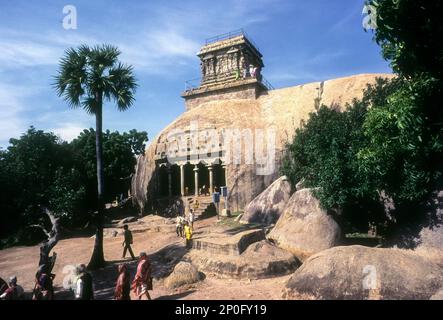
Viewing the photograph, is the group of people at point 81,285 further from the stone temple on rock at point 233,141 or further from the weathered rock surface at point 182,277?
the stone temple on rock at point 233,141

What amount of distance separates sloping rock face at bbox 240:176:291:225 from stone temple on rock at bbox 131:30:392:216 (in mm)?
3860

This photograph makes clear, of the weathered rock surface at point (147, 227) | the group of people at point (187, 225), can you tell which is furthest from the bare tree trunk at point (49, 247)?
the weathered rock surface at point (147, 227)

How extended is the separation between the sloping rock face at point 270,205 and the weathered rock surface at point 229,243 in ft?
21.5

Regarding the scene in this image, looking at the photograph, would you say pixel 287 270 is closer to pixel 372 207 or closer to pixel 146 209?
pixel 372 207

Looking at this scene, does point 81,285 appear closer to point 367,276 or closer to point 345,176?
point 367,276

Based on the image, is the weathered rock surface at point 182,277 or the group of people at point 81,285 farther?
the weathered rock surface at point 182,277

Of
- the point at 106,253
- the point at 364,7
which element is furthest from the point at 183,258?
the point at 364,7

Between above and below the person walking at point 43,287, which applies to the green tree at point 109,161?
above

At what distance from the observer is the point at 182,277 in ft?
37.4

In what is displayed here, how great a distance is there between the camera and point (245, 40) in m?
38.4

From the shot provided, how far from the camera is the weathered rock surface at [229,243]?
1258cm

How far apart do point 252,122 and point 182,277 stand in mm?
20022
